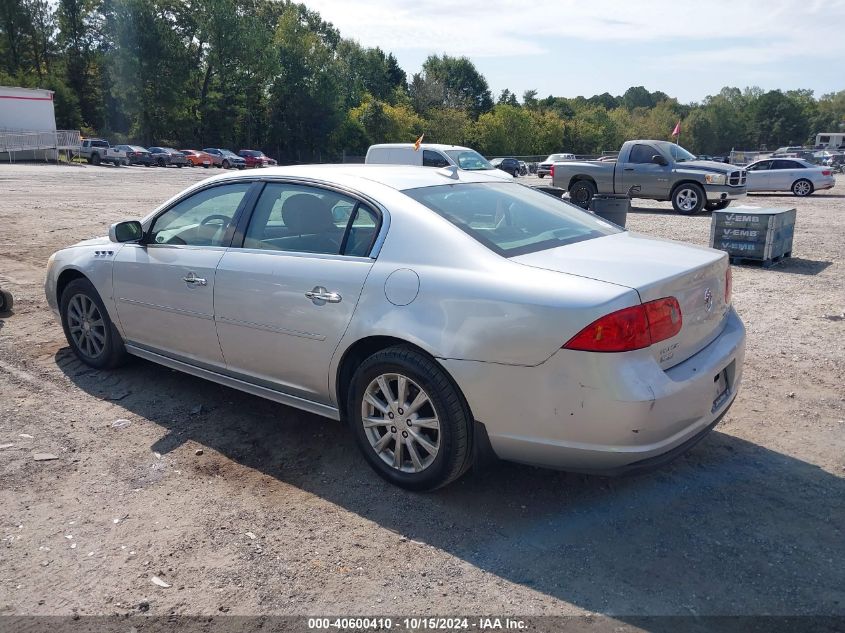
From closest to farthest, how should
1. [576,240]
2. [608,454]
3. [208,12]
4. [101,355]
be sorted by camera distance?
[608,454], [576,240], [101,355], [208,12]

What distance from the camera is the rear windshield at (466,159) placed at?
17.8m

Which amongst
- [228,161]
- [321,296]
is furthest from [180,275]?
[228,161]

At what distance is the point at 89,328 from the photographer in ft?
17.7

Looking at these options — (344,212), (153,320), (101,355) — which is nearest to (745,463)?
(344,212)

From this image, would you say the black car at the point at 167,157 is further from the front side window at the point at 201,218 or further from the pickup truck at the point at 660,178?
the front side window at the point at 201,218

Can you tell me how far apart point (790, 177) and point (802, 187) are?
0.56m

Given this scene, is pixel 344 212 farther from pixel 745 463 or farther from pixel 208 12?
pixel 208 12

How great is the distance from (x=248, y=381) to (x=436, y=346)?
1491 mm

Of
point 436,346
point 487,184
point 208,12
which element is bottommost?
point 436,346

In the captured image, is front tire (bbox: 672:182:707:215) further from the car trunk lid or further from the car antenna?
the car trunk lid

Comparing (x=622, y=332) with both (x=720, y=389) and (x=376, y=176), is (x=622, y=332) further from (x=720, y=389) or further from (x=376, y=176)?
(x=376, y=176)

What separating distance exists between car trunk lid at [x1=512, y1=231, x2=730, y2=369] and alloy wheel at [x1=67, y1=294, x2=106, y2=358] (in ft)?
11.4

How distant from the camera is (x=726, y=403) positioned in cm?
363

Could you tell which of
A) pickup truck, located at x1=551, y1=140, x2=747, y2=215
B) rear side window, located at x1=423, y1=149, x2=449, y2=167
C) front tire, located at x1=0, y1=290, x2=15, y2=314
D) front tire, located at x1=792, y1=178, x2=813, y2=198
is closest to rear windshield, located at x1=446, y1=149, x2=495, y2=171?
rear side window, located at x1=423, y1=149, x2=449, y2=167
